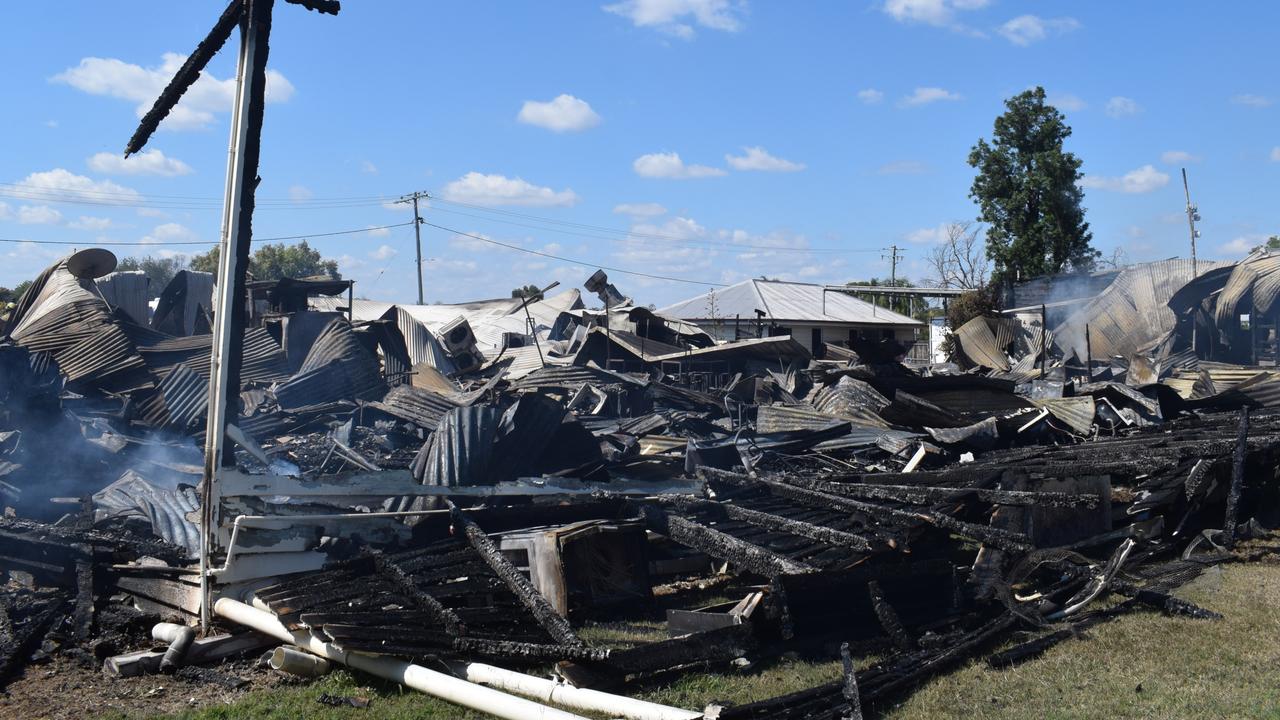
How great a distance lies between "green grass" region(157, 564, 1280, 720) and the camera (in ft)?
15.8

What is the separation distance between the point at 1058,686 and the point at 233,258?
550cm

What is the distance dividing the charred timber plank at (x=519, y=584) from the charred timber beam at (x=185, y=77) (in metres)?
3.24

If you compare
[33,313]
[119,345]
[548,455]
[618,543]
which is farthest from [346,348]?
[618,543]

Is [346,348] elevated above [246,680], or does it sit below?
above

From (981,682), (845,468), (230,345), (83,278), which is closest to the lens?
(981,682)

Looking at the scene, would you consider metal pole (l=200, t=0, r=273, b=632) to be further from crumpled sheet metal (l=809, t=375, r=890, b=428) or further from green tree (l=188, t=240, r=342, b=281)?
green tree (l=188, t=240, r=342, b=281)

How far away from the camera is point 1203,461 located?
901 cm

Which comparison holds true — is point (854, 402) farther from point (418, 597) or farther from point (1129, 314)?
point (1129, 314)

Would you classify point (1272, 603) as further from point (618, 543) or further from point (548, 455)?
point (548, 455)

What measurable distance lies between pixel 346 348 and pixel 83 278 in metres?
6.74

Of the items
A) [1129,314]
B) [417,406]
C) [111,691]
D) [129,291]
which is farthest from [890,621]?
[1129,314]

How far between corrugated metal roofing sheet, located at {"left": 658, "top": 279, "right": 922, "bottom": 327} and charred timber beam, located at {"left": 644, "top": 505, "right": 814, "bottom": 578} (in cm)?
2968

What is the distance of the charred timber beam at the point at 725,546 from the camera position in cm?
586

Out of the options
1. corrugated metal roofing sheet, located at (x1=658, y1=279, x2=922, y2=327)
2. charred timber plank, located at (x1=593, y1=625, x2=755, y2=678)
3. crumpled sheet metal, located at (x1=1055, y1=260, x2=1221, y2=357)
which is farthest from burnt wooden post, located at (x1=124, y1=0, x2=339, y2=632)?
corrugated metal roofing sheet, located at (x1=658, y1=279, x2=922, y2=327)
